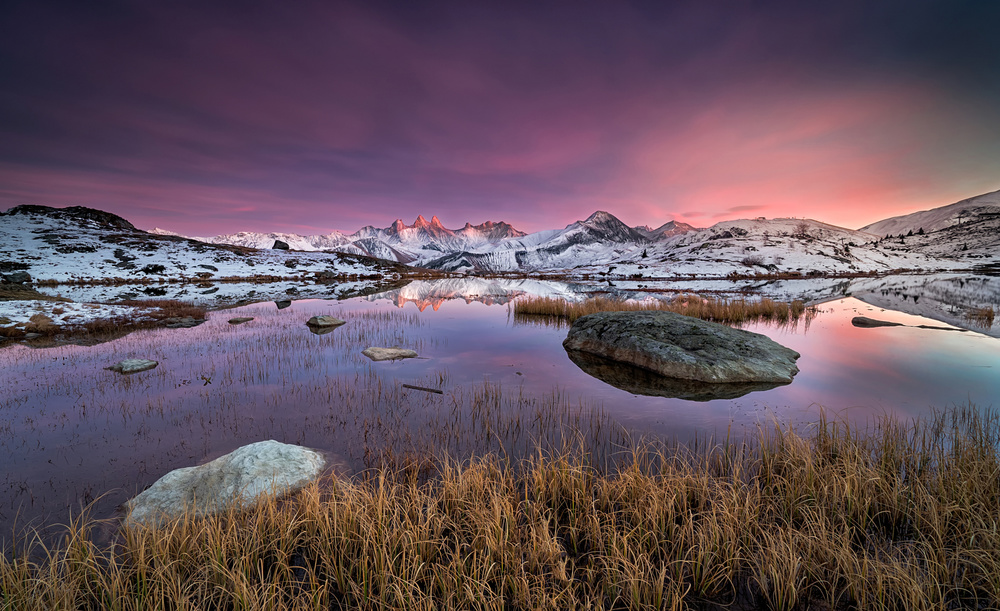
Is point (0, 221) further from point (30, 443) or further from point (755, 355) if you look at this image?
point (755, 355)

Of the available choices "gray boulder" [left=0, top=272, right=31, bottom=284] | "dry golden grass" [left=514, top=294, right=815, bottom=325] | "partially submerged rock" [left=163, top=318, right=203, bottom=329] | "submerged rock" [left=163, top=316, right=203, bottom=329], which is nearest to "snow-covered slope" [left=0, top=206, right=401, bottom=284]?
"gray boulder" [left=0, top=272, right=31, bottom=284]

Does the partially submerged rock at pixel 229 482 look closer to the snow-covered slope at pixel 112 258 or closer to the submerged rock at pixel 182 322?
the submerged rock at pixel 182 322

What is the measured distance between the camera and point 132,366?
1252cm

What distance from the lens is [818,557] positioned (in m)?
4.05

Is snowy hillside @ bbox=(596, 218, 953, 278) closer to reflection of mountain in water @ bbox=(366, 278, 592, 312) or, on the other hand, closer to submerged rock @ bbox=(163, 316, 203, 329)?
reflection of mountain in water @ bbox=(366, 278, 592, 312)

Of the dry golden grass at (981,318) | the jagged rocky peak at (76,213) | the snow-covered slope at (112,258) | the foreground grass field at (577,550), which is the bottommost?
the foreground grass field at (577,550)

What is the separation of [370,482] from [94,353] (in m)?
16.9

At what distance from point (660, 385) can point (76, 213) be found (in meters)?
188

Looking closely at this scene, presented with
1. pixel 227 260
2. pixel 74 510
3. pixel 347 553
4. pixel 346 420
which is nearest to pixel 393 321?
pixel 346 420

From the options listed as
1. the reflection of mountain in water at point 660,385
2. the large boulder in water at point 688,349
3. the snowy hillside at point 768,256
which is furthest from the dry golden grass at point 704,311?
the snowy hillside at point 768,256

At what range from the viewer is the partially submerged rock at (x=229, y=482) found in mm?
5242

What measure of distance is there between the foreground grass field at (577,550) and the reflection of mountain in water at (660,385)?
183 inches

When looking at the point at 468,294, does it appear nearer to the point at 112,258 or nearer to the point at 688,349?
the point at 688,349

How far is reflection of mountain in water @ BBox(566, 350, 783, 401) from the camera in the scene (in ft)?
34.4
